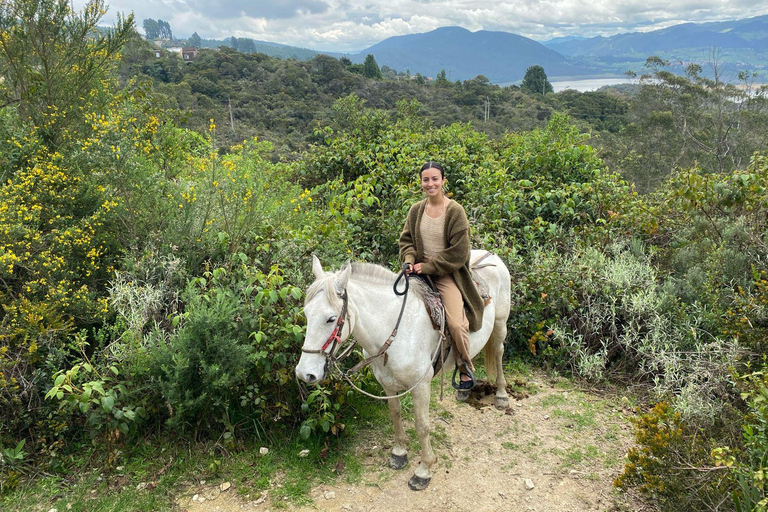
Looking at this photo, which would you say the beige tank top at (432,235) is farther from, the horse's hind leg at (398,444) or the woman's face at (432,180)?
the horse's hind leg at (398,444)

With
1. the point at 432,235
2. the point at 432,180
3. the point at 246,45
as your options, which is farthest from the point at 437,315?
the point at 246,45

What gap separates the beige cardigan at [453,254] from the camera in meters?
3.71

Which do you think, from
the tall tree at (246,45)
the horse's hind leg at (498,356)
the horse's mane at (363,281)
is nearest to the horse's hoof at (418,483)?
the horse's hind leg at (498,356)

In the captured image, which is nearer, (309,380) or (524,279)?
(309,380)

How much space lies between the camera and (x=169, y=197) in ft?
18.2

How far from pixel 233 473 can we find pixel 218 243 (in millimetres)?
2633

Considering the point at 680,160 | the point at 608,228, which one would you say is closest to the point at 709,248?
the point at 608,228

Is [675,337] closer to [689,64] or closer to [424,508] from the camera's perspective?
[424,508]

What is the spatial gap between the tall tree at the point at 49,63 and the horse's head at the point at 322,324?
17.6 feet

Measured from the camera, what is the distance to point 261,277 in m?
4.34

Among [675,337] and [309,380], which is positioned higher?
[309,380]

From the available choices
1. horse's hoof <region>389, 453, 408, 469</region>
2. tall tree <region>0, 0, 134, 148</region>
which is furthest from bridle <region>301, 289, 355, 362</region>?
tall tree <region>0, 0, 134, 148</region>

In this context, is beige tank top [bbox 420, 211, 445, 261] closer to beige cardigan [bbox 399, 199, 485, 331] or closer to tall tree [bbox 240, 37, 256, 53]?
beige cardigan [bbox 399, 199, 485, 331]

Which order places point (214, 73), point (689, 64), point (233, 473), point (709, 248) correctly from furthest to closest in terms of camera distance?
point (214, 73), point (689, 64), point (709, 248), point (233, 473)
